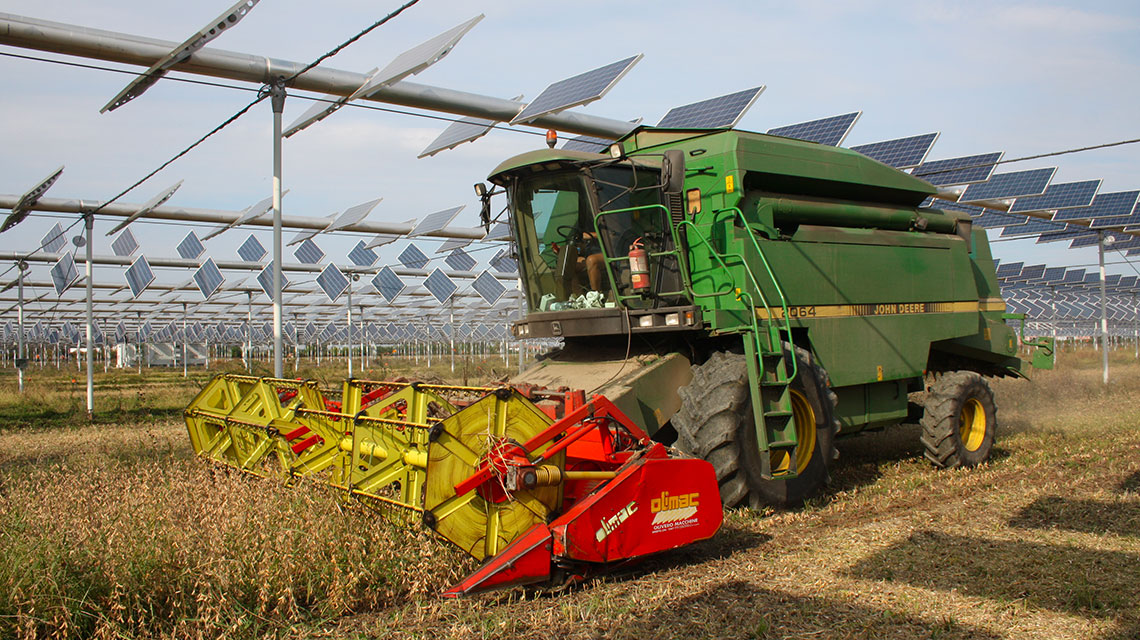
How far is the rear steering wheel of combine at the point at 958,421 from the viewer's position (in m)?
9.13

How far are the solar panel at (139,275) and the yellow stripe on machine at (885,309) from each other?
17.9 metres

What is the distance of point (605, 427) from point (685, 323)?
1782mm

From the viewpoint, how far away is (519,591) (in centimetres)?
483

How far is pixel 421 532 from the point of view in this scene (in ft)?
16.5

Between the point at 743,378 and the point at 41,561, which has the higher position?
the point at 743,378

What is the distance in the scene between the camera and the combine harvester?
194 inches

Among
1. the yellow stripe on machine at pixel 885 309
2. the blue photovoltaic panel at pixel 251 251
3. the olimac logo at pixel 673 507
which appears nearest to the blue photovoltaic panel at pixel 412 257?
the blue photovoltaic panel at pixel 251 251

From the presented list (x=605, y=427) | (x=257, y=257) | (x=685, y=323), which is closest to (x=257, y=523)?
(x=605, y=427)

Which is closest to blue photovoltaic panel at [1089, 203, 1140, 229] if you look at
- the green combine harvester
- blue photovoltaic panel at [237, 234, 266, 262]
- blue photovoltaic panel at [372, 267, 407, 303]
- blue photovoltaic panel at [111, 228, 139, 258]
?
the green combine harvester

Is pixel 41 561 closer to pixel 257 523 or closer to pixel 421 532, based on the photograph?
pixel 257 523

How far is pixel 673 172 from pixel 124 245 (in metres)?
19.7

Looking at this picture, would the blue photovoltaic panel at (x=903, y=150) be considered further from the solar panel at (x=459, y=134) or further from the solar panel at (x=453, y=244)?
the solar panel at (x=453, y=244)

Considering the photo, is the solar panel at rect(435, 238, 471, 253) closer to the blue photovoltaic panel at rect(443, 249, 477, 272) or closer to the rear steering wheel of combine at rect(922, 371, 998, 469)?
the blue photovoltaic panel at rect(443, 249, 477, 272)

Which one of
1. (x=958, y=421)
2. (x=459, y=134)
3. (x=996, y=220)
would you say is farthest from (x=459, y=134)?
(x=996, y=220)
